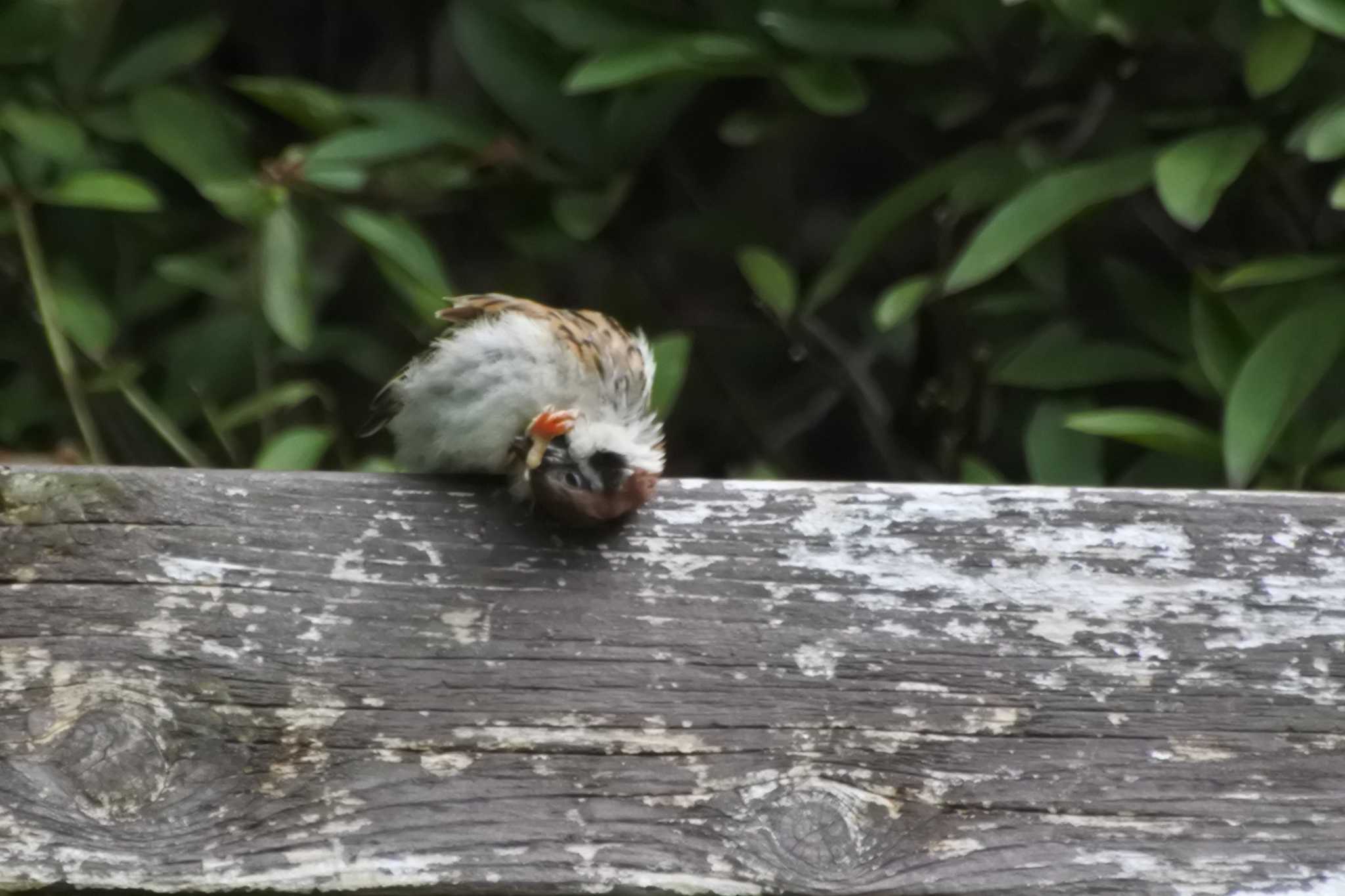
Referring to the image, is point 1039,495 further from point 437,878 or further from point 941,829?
point 437,878

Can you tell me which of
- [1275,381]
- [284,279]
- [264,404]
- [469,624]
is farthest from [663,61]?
[469,624]

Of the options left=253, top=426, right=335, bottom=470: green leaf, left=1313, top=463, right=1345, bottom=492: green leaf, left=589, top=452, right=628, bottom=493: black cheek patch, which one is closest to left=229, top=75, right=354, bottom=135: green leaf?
left=253, top=426, right=335, bottom=470: green leaf

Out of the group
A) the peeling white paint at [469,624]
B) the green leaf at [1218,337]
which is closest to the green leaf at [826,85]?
the green leaf at [1218,337]

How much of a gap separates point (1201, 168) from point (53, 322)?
4.65ft

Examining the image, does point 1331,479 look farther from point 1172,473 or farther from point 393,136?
point 393,136

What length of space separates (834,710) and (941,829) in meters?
0.11

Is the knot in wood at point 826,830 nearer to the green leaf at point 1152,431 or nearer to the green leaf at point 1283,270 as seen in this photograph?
the green leaf at point 1152,431

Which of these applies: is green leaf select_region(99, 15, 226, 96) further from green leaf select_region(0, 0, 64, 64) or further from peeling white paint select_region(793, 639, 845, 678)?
peeling white paint select_region(793, 639, 845, 678)

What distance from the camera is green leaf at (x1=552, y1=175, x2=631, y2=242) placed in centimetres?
194

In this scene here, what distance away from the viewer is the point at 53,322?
6.06 feet

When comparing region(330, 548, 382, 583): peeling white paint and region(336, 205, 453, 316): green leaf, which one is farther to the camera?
region(336, 205, 453, 316): green leaf

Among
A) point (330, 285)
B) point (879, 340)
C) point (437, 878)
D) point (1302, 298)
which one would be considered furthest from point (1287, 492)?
point (330, 285)

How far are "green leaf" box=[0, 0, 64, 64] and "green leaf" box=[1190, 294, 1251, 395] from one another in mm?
1474

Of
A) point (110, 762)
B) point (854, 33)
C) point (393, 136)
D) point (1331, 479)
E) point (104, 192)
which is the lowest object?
point (110, 762)
